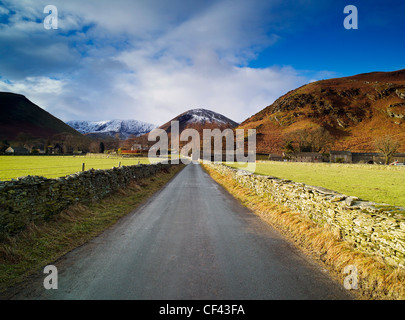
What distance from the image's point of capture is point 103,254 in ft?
16.0

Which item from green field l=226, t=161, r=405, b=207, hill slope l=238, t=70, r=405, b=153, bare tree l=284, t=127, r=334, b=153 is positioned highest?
hill slope l=238, t=70, r=405, b=153

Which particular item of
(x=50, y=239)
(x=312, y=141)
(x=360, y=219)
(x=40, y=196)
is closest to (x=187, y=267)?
(x=50, y=239)

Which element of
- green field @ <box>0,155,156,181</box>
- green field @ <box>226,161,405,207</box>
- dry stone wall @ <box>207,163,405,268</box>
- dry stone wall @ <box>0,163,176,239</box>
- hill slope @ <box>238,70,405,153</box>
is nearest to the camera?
dry stone wall @ <box>207,163,405,268</box>

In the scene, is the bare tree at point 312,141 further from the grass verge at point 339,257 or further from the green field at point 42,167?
the grass verge at point 339,257

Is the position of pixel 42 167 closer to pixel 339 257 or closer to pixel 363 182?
pixel 339 257

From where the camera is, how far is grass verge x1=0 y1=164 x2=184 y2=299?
13.3 feet

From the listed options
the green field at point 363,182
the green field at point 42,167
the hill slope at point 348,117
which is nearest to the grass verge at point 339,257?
the green field at point 363,182

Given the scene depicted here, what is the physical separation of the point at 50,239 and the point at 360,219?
7914mm

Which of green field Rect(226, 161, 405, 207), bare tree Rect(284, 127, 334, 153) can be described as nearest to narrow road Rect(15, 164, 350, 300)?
green field Rect(226, 161, 405, 207)

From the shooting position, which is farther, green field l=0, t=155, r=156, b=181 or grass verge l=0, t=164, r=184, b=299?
green field l=0, t=155, r=156, b=181

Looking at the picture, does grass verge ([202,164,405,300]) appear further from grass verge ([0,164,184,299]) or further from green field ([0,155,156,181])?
green field ([0,155,156,181])

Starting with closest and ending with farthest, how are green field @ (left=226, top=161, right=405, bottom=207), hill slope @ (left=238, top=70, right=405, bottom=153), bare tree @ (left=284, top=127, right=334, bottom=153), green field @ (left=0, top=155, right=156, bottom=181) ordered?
green field @ (left=226, top=161, right=405, bottom=207)
green field @ (left=0, top=155, right=156, bottom=181)
bare tree @ (left=284, top=127, right=334, bottom=153)
hill slope @ (left=238, top=70, right=405, bottom=153)

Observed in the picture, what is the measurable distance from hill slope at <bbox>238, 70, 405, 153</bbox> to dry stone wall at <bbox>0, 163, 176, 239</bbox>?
12052 cm
